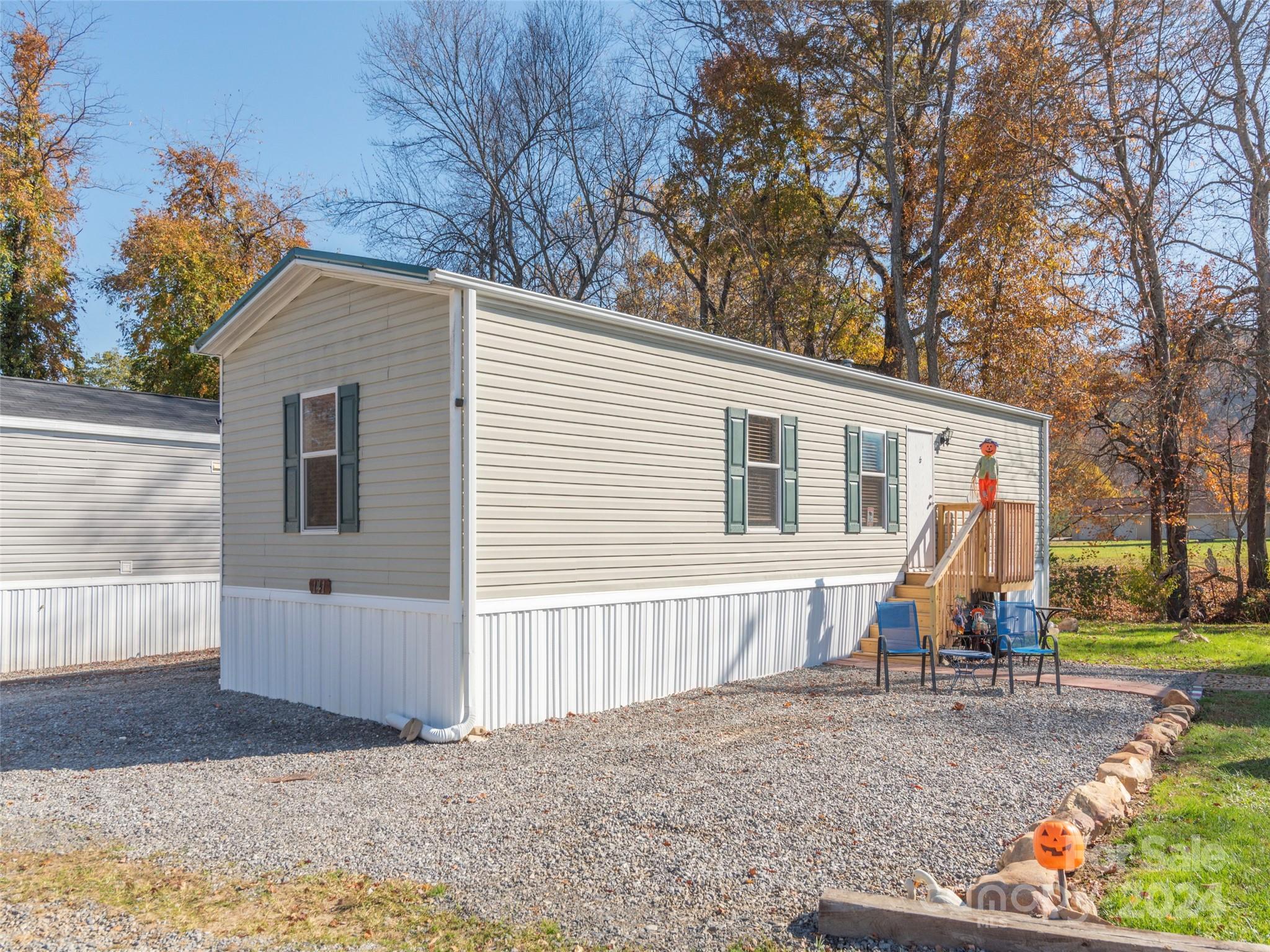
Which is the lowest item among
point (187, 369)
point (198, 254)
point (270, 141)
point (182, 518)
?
point (182, 518)

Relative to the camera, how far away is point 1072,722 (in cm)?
743

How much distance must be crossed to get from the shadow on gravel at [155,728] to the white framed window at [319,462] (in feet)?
5.55

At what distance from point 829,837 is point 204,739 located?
5.05 meters

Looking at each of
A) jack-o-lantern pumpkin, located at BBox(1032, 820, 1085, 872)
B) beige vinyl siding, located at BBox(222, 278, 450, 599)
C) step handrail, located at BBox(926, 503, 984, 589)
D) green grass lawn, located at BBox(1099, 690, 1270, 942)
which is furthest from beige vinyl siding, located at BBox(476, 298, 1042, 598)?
jack-o-lantern pumpkin, located at BBox(1032, 820, 1085, 872)

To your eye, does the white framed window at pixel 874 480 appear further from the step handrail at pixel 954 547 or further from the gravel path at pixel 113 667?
the gravel path at pixel 113 667

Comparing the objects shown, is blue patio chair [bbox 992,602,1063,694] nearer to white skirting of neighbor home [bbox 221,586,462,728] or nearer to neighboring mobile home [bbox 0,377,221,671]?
white skirting of neighbor home [bbox 221,586,462,728]

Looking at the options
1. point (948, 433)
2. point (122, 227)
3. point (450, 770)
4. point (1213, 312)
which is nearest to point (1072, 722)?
point (450, 770)

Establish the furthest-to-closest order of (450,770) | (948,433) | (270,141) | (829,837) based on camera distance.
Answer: (270,141) → (948,433) → (450,770) → (829,837)

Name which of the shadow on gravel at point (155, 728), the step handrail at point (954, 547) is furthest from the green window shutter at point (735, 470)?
the shadow on gravel at point (155, 728)

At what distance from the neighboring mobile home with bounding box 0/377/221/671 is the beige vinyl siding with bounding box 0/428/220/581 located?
12 mm

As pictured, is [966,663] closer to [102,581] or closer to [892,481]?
[892,481]

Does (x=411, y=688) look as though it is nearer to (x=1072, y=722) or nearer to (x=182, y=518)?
(x=1072, y=722)

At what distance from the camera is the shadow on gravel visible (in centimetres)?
701

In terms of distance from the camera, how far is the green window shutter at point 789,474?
10250 millimetres
